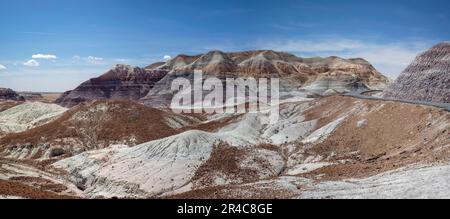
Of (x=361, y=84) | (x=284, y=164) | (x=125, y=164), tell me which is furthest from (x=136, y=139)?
(x=361, y=84)

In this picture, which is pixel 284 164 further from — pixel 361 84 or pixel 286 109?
pixel 361 84

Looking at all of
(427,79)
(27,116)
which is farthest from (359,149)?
(27,116)

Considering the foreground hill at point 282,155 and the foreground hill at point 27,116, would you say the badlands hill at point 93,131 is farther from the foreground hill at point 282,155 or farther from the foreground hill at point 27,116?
A: the foreground hill at point 27,116

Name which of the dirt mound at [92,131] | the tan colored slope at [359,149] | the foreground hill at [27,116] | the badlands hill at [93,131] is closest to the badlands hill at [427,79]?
the tan colored slope at [359,149]

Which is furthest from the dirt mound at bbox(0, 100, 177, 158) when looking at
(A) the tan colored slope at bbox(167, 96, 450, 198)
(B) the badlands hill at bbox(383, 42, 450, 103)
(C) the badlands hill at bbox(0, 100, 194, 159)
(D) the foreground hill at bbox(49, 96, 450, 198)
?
(B) the badlands hill at bbox(383, 42, 450, 103)

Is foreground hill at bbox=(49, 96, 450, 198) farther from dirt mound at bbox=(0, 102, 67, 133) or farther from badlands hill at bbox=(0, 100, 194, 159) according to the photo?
dirt mound at bbox=(0, 102, 67, 133)

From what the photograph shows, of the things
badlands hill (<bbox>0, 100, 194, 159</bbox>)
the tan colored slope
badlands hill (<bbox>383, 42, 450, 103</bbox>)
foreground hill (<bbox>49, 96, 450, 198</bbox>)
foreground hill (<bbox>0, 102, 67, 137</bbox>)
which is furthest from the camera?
foreground hill (<bbox>0, 102, 67, 137</bbox>)
